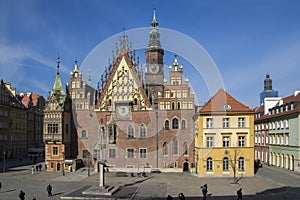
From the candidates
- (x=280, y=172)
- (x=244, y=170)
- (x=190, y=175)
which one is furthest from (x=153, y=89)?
(x=280, y=172)

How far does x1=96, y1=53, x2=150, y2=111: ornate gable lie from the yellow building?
11701 millimetres

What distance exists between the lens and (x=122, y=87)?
50438mm

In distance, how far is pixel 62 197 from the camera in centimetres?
2812

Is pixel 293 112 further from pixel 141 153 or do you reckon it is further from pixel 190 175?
pixel 141 153

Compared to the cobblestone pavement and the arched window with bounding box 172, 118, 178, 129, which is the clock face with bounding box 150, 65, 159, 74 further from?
the cobblestone pavement

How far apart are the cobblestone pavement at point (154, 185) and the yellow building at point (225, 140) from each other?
6.71 ft

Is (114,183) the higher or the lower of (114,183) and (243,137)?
the lower

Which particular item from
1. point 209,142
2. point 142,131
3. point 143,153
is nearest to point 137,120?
point 142,131

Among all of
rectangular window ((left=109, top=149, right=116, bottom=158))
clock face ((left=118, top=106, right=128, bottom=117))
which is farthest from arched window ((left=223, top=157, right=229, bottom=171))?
rectangular window ((left=109, top=149, right=116, bottom=158))

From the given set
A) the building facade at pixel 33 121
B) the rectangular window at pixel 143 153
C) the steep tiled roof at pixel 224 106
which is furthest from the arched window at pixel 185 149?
the building facade at pixel 33 121

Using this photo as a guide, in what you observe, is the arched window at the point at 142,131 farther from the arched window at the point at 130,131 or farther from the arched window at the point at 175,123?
the arched window at the point at 175,123

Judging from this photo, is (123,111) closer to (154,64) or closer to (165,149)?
(165,149)

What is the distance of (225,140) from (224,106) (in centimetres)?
444

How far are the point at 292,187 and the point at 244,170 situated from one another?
28.1 ft
